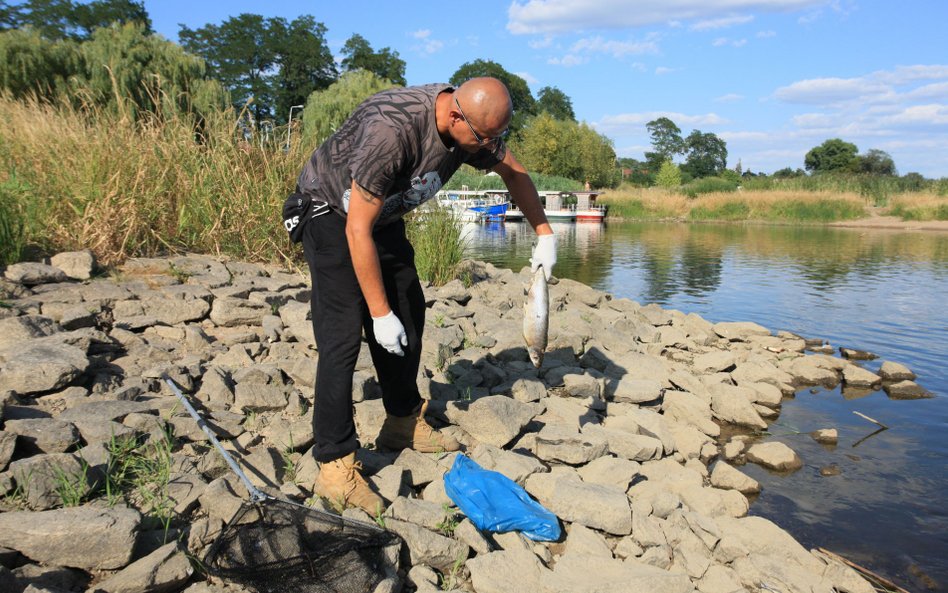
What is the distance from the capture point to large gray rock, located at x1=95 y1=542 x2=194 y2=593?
92.1 inches

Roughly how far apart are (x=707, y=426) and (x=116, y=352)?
4659 millimetres

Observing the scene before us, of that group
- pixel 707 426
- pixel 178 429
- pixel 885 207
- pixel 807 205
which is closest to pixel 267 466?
pixel 178 429

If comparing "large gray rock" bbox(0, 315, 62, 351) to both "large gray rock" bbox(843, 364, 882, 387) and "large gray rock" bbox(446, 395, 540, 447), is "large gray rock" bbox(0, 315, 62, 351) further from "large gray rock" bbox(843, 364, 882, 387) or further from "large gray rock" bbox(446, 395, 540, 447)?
"large gray rock" bbox(843, 364, 882, 387)

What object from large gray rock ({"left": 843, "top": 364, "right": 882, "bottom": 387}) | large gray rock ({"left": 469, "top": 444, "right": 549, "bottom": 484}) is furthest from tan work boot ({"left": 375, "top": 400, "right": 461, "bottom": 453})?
large gray rock ({"left": 843, "top": 364, "right": 882, "bottom": 387})

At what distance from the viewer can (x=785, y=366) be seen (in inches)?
297

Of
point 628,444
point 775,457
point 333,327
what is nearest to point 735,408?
point 775,457

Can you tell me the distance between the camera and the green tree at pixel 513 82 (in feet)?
244

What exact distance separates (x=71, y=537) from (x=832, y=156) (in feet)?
259

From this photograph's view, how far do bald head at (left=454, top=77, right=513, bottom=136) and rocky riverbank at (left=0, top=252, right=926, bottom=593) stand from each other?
72.0 inches

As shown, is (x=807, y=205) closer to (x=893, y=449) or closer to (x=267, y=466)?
(x=893, y=449)

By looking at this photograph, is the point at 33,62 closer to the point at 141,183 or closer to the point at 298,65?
the point at 141,183

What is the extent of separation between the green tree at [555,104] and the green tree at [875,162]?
35231mm

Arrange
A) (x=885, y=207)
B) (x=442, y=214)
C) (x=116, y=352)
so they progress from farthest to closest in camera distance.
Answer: (x=885, y=207) → (x=442, y=214) → (x=116, y=352)

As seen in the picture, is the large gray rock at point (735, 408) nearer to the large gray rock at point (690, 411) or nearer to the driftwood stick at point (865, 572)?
the large gray rock at point (690, 411)
